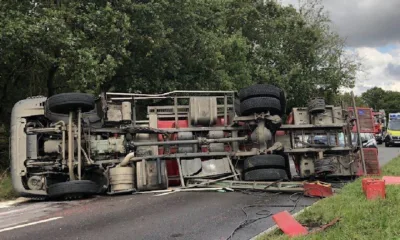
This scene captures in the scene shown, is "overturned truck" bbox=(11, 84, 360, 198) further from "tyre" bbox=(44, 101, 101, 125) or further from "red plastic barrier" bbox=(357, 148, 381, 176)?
"red plastic barrier" bbox=(357, 148, 381, 176)

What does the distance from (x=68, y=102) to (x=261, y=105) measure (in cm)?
398

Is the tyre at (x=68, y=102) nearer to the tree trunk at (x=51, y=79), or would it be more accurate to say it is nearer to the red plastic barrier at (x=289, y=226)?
the red plastic barrier at (x=289, y=226)

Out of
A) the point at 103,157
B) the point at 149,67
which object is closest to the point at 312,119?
the point at 103,157

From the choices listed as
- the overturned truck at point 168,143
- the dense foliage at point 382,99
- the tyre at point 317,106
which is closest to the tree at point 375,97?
the dense foliage at point 382,99

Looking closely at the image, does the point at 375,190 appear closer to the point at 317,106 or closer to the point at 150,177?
the point at 317,106

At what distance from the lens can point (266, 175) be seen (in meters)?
8.52

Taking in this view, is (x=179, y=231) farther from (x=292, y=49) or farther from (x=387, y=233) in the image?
(x=292, y=49)

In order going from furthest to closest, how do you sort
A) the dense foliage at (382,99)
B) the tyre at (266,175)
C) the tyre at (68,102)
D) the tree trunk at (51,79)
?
the dense foliage at (382,99) → the tree trunk at (51,79) → the tyre at (266,175) → the tyre at (68,102)

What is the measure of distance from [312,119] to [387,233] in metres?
5.80

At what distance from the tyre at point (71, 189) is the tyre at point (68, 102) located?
1483 mm

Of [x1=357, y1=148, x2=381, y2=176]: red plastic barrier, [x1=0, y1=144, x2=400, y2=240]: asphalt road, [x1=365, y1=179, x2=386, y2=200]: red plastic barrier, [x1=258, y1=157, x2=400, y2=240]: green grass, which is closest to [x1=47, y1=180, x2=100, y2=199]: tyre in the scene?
[x1=0, y1=144, x2=400, y2=240]: asphalt road

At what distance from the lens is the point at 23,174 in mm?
8008

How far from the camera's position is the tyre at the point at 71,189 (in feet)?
24.8

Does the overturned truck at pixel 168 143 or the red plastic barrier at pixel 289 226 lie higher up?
the overturned truck at pixel 168 143
